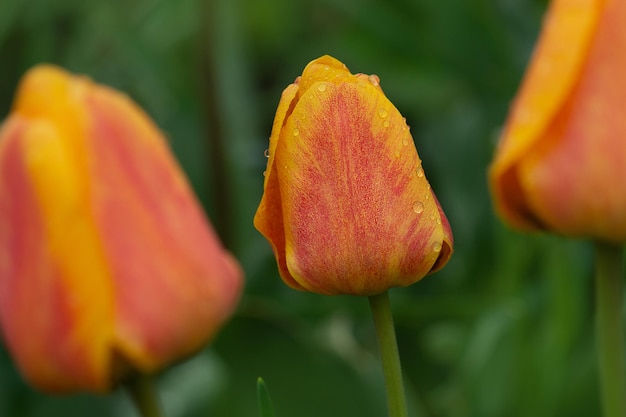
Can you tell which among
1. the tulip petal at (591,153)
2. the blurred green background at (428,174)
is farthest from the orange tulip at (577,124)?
the blurred green background at (428,174)

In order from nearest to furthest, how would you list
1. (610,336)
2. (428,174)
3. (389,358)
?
1. (389,358)
2. (610,336)
3. (428,174)

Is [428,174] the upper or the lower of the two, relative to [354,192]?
lower

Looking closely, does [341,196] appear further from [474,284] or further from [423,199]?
[474,284]

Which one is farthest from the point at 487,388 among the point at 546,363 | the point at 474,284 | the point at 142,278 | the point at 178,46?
the point at 178,46

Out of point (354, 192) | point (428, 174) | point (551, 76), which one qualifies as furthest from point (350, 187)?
point (428, 174)

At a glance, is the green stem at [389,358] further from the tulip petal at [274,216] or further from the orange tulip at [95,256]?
the orange tulip at [95,256]

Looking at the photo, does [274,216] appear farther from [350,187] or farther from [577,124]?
[577,124]
